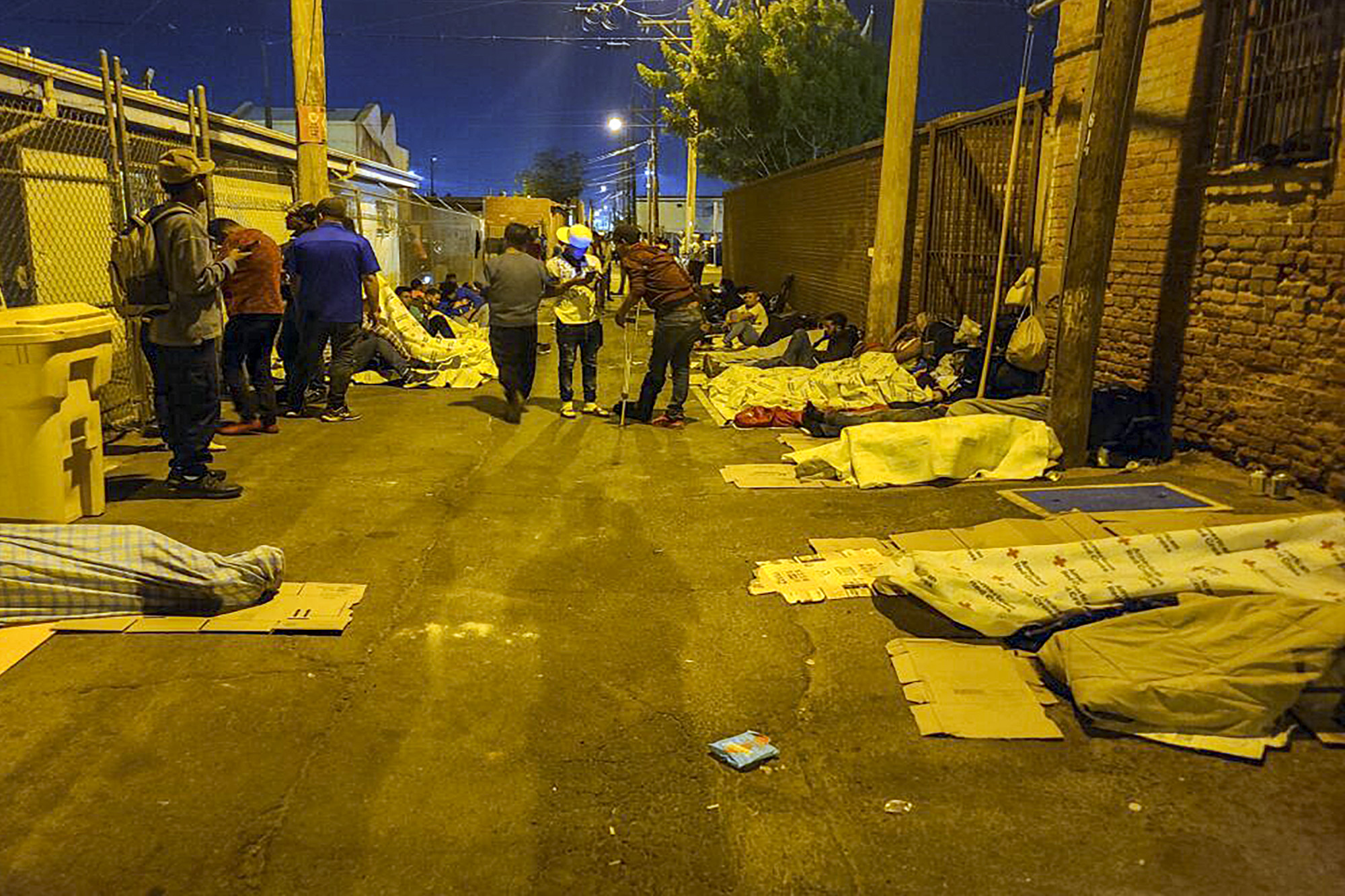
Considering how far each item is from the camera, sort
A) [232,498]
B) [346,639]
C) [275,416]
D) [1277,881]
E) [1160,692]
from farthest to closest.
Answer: [275,416] → [232,498] → [346,639] → [1160,692] → [1277,881]

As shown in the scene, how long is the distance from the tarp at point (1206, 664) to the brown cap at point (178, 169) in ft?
18.1

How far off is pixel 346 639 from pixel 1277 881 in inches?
136

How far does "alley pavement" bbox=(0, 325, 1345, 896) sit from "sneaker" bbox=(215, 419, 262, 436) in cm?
308

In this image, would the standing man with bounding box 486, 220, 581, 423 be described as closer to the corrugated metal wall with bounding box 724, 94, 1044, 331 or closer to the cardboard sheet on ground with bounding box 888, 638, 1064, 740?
the corrugated metal wall with bounding box 724, 94, 1044, 331

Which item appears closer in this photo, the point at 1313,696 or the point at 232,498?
the point at 1313,696

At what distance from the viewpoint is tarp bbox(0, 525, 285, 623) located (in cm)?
400

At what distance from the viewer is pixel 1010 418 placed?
280 inches

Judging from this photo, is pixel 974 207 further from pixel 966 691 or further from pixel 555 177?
pixel 555 177

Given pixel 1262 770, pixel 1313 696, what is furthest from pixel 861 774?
pixel 1313 696

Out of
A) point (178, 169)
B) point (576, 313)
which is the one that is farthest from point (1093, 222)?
point (178, 169)

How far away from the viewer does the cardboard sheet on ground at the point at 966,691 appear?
134 inches

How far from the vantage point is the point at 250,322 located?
7848 millimetres

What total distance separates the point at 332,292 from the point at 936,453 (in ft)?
17.6

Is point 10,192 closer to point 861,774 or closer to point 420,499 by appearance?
point 420,499
